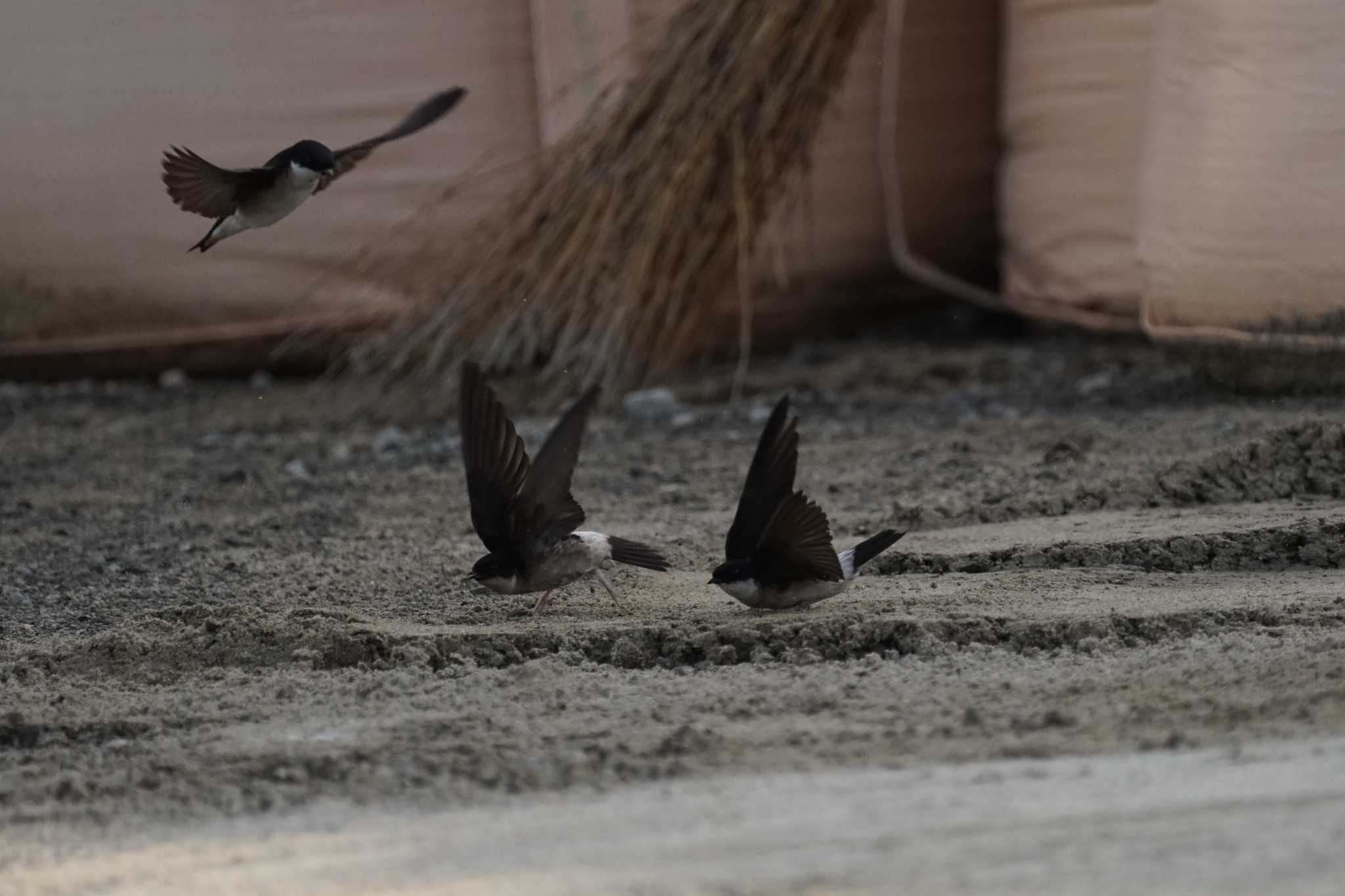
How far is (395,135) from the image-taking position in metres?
2.40

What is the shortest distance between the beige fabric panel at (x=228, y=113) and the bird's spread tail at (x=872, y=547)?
2.27 metres

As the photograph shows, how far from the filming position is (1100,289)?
4438 mm

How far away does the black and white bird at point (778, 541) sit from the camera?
2178 millimetres

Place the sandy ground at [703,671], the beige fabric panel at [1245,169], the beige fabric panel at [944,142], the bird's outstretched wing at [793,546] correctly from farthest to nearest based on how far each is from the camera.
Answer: the beige fabric panel at [944,142] < the beige fabric panel at [1245,169] < the bird's outstretched wing at [793,546] < the sandy ground at [703,671]

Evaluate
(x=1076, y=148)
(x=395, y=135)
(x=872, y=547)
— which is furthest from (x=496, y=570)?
(x=1076, y=148)

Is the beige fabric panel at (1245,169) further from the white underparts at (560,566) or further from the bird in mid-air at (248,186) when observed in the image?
the bird in mid-air at (248,186)

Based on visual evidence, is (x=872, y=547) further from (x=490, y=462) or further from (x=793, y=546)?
(x=490, y=462)

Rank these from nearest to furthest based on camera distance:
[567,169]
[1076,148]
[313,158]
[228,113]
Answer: [313,158], [567,169], [228,113], [1076,148]

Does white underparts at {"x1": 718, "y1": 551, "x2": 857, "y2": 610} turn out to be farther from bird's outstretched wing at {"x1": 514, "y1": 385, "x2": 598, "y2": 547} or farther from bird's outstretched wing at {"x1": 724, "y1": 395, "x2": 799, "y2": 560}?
bird's outstretched wing at {"x1": 514, "y1": 385, "x2": 598, "y2": 547}

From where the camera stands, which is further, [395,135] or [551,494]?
[395,135]

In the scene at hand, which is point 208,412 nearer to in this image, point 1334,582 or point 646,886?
point 1334,582

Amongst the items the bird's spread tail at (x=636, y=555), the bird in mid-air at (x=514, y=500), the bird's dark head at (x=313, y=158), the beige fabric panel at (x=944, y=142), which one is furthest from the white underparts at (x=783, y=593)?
the beige fabric panel at (x=944, y=142)

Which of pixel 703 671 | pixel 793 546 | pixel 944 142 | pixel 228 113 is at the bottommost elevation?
pixel 703 671

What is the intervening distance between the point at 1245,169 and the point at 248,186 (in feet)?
6.40
